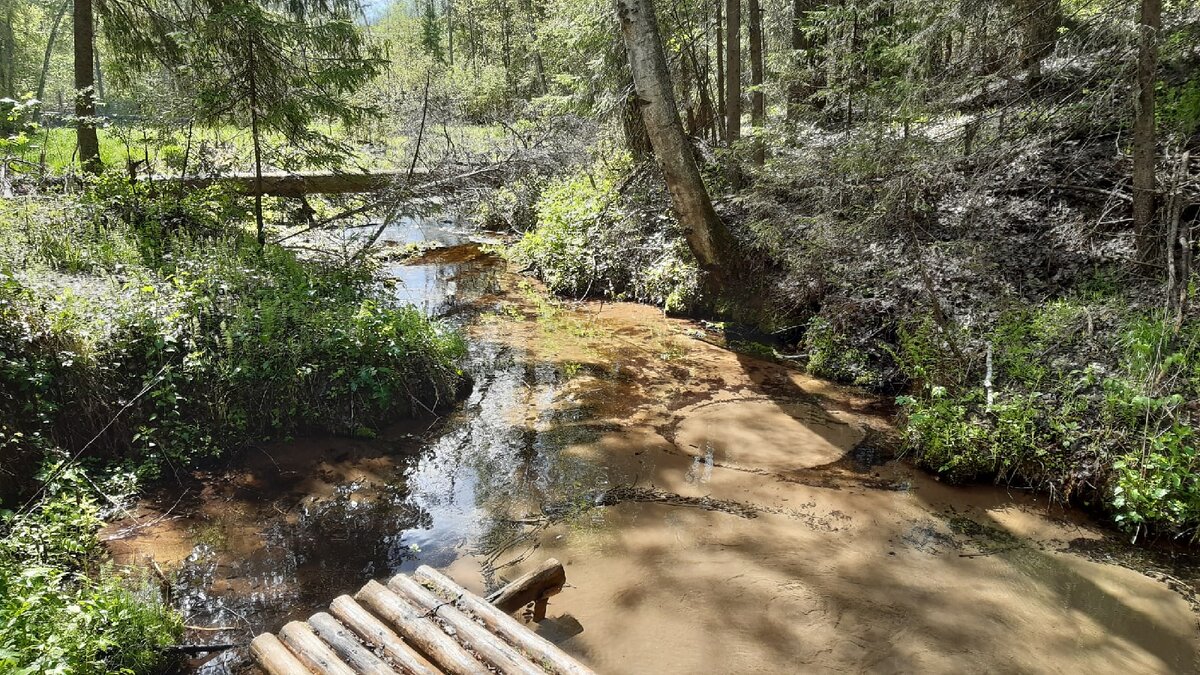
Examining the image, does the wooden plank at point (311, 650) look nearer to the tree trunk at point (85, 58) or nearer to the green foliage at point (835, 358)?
the green foliage at point (835, 358)

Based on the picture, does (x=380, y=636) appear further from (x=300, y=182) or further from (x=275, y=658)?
(x=300, y=182)

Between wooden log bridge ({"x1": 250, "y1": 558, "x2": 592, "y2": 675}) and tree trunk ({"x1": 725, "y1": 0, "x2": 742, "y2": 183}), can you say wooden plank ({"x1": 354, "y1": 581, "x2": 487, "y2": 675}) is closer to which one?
wooden log bridge ({"x1": 250, "y1": 558, "x2": 592, "y2": 675})

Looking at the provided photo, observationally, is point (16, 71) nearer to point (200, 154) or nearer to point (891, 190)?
point (200, 154)

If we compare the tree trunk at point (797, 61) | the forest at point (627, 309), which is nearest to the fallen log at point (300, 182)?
the forest at point (627, 309)

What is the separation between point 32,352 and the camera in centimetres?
550

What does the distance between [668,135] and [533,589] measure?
6735 millimetres

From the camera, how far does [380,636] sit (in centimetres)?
362

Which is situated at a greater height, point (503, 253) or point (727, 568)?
point (503, 253)

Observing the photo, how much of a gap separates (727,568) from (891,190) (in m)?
4.71

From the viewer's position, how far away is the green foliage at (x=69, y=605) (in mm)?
3088

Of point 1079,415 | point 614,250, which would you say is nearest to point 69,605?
point 1079,415

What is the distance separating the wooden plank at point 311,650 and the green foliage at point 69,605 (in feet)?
2.37

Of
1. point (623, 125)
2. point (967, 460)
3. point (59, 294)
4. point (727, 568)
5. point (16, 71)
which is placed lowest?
point (727, 568)

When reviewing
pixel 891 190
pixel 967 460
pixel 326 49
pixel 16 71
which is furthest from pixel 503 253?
pixel 16 71
